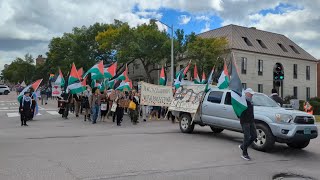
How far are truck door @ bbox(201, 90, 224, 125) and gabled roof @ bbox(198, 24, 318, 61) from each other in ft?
111

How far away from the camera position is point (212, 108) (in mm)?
13102

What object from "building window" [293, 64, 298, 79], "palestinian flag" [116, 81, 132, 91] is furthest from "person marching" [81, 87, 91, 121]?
"building window" [293, 64, 298, 79]

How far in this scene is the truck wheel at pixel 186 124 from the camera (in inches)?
561

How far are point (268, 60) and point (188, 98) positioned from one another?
39.4 metres

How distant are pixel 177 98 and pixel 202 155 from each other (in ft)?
18.1

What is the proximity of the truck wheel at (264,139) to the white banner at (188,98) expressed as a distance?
10.8ft

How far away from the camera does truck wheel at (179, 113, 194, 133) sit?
14.2m

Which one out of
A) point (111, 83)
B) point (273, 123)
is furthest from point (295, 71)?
point (273, 123)

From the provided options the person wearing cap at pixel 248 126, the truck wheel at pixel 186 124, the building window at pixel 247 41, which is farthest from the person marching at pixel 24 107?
the building window at pixel 247 41

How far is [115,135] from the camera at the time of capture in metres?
13.6

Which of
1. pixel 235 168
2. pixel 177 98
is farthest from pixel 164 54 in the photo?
pixel 235 168

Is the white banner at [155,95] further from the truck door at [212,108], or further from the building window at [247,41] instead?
the building window at [247,41]

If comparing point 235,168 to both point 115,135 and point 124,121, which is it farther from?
Result: point 124,121

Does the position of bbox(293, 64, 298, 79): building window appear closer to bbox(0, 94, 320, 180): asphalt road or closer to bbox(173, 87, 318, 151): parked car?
bbox(0, 94, 320, 180): asphalt road
